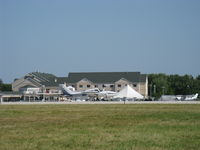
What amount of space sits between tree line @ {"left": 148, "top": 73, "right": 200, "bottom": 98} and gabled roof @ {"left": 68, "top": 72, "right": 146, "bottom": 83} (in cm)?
715

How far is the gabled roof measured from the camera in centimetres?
11805

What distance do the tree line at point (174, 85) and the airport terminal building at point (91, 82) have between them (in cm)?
619

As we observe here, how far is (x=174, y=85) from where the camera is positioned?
408 feet

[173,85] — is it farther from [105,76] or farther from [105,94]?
[105,94]

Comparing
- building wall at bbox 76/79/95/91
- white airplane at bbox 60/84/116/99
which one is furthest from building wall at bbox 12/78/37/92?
white airplane at bbox 60/84/116/99

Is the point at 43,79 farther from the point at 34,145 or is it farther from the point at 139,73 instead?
the point at 34,145

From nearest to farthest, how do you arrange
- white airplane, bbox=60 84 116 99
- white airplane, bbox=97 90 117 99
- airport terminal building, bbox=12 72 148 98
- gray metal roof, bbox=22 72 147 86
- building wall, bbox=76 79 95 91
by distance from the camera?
white airplane, bbox=97 90 117 99, white airplane, bbox=60 84 116 99, airport terminal building, bbox=12 72 148 98, gray metal roof, bbox=22 72 147 86, building wall, bbox=76 79 95 91

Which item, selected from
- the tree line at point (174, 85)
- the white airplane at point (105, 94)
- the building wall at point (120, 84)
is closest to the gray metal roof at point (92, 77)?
the building wall at point (120, 84)

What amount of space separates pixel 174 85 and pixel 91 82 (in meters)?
25.6

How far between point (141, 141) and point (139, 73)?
10526 cm

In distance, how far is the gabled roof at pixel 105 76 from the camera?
4648 inches

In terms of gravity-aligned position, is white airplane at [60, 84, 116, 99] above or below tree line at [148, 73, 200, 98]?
below

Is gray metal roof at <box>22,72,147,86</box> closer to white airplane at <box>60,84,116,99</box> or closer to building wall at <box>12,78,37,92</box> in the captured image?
building wall at <box>12,78,37,92</box>

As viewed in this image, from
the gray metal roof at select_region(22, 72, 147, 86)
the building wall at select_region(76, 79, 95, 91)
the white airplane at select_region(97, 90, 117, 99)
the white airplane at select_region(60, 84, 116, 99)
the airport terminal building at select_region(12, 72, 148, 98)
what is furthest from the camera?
the building wall at select_region(76, 79, 95, 91)
